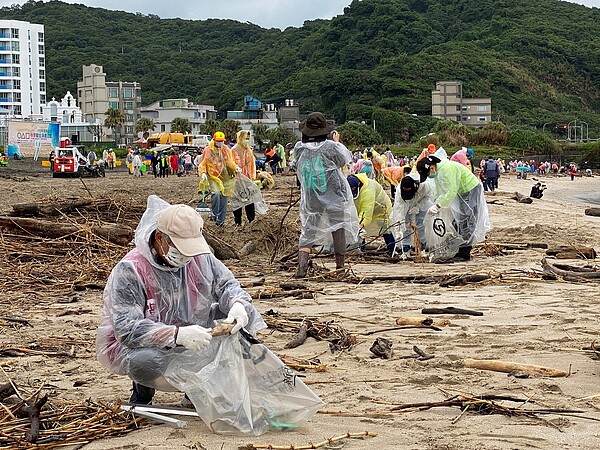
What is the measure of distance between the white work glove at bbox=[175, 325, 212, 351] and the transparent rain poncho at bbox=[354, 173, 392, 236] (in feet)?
21.6

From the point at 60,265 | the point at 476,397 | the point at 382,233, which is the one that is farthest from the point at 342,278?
the point at 476,397

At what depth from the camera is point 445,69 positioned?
117 metres

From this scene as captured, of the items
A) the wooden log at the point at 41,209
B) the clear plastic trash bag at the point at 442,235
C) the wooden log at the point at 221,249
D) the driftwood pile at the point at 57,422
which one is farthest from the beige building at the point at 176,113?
the driftwood pile at the point at 57,422

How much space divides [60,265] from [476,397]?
580cm

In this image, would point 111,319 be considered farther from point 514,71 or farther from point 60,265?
point 514,71

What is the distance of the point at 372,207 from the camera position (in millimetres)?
10477


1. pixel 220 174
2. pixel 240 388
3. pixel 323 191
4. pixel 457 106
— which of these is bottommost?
pixel 240 388

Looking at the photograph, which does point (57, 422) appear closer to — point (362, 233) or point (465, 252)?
point (362, 233)

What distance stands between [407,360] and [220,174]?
27.7 feet

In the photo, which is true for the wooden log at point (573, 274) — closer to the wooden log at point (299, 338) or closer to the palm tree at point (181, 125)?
the wooden log at point (299, 338)

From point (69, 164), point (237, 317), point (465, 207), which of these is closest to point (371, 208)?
point (465, 207)

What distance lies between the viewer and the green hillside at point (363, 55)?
112 meters

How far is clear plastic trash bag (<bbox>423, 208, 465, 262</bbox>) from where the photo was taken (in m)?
10.2

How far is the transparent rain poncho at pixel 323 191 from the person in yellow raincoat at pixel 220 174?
3.84m
